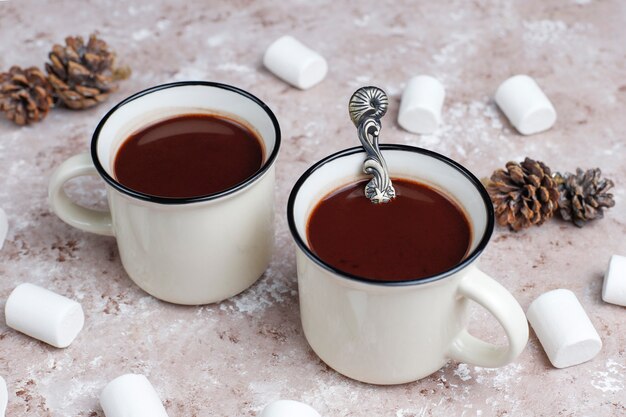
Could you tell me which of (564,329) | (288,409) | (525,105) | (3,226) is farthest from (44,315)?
(525,105)

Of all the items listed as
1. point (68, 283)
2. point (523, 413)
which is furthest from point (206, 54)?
point (523, 413)

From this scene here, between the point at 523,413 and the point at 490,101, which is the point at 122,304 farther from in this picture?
the point at 490,101

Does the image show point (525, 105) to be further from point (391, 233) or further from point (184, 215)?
point (184, 215)

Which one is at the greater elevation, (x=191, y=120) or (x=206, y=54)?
(x=191, y=120)

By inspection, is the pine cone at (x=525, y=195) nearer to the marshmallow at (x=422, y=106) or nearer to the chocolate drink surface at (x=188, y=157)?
the marshmallow at (x=422, y=106)

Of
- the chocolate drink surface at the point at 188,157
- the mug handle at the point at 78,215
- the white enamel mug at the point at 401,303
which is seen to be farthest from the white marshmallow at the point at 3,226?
the white enamel mug at the point at 401,303

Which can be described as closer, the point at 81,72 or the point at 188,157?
the point at 188,157
